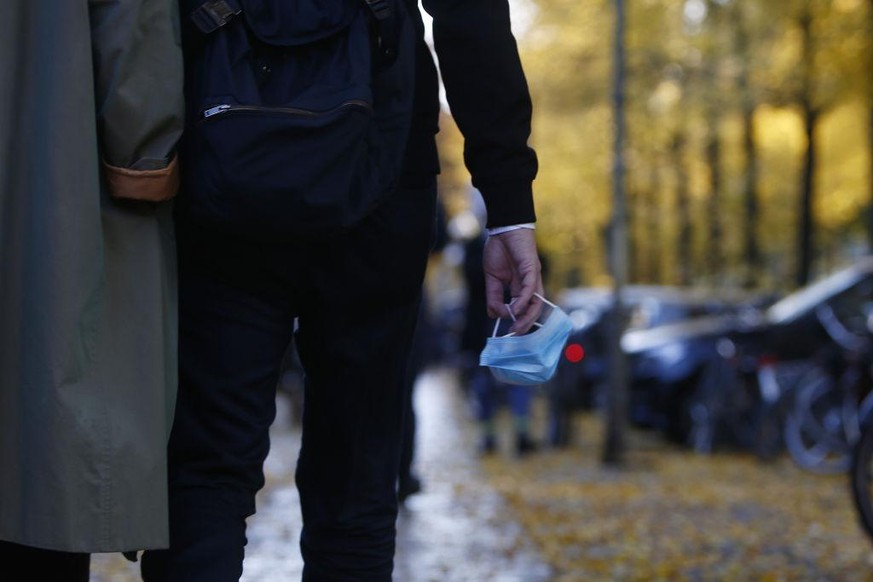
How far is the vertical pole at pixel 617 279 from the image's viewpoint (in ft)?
36.0

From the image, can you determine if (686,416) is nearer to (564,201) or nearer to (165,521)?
(165,521)

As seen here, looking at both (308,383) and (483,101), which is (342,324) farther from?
(483,101)

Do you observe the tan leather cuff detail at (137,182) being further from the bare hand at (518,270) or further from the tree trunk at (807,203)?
the tree trunk at (807,203)

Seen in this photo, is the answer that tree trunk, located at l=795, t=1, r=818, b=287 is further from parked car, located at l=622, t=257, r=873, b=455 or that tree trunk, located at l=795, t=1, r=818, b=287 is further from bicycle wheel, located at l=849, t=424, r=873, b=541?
bicycle wheel, located at l=849, t=424, r=873, b=541

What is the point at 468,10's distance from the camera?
2430mm

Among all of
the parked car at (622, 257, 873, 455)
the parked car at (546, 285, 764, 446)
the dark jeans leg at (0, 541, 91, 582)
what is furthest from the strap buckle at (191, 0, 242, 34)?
the parked car at (546, 285, 764, 446)

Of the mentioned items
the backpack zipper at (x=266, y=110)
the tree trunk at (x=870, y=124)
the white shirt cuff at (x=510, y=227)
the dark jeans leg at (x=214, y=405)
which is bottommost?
the dark jeans leg at (x=214, y=405)

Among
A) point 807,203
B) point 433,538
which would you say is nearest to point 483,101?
point 433,538

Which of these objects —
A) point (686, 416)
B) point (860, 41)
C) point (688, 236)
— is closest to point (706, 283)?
point (688, 236)

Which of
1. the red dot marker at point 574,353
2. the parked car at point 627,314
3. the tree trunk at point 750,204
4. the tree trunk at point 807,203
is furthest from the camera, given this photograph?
the tree trunk at point 750,204

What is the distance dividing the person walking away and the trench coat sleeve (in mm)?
141

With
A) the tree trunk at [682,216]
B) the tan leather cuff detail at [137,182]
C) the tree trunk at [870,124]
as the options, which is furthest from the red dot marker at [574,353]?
the tree trunk at [682,216]

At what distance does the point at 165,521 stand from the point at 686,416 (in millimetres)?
11548

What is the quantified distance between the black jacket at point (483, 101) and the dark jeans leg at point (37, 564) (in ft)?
2.75
